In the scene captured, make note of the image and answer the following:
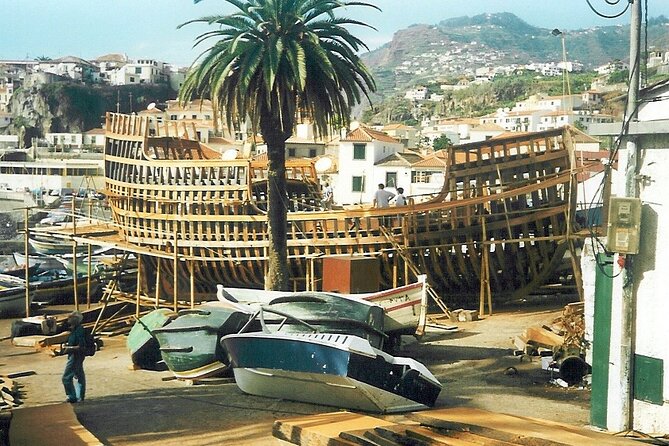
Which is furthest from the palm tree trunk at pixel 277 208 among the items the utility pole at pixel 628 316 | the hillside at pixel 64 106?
the hillside at pixel 64 106

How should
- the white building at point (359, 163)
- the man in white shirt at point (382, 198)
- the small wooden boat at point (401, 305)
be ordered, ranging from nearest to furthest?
the small wooden boat at point (401, 305) → the man in white shirt at point (382, 198) → the white building at point (359, 163)

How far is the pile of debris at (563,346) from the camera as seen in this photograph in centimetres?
1435

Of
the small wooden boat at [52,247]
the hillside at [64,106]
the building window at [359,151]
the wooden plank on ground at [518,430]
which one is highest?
the hillside at [64,106]

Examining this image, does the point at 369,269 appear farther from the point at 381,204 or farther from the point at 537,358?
the point at 537,358

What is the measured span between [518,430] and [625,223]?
3.06m

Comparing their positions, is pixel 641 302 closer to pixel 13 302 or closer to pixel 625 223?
pixel 625 223

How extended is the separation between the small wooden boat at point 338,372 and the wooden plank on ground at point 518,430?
1619 millimetres

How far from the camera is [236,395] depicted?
14781 millimetres

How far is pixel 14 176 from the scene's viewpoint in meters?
106

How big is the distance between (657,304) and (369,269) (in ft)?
39.7

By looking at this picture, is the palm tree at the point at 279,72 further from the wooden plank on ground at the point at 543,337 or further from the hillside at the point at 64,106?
the hillside at the point at 64,106

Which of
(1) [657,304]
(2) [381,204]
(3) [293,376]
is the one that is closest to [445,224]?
(2) [381,204]

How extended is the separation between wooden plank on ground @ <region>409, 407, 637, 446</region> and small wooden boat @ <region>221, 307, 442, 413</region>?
162cm

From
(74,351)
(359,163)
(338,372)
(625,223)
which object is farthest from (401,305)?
(359,163)
